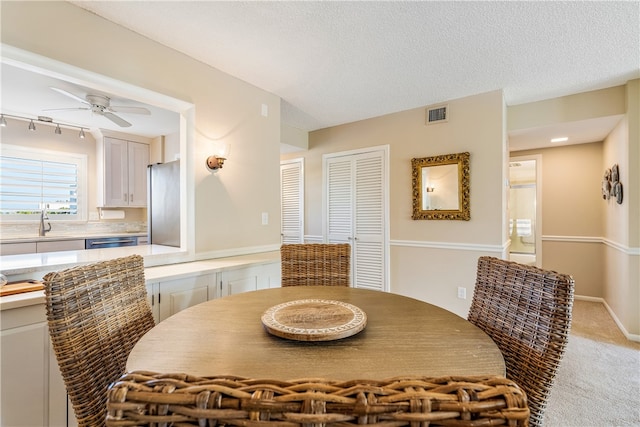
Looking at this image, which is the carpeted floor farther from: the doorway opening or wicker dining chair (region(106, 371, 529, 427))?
wicker dining chair (region(106, 371, 529, 427))

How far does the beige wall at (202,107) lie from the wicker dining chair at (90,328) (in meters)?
1.31

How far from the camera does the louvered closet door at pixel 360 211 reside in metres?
4.02

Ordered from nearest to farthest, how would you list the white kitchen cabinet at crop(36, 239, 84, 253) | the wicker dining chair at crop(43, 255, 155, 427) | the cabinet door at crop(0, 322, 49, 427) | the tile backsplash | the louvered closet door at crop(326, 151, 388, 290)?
the wicker dining chair at crop(43, 255, 155, 427), the cabinet door at crop(0, 322, 49, 427), the white kitchen cabinet at crop(36, 239, 84, 253), the tile backsplash, the louvered closet door at crop(326, 151, 388, 290)

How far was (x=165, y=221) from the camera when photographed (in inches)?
108

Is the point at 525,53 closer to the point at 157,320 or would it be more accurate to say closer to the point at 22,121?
the point at 157,320

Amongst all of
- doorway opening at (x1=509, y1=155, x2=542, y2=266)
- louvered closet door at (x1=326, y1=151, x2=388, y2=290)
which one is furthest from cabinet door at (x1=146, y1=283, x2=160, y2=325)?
doorway opening at (x1=509, y1=155, x2=542, y2=266)

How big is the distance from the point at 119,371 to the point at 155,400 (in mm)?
974

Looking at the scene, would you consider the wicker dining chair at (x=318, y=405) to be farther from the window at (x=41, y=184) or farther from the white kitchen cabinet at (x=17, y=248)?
the window at (x=41, y=184)

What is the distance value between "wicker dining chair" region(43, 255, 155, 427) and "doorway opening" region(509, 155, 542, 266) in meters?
5.60

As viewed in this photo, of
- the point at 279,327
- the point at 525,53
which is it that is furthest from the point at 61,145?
the point at 525,53

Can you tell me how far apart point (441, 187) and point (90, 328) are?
3.47 meters

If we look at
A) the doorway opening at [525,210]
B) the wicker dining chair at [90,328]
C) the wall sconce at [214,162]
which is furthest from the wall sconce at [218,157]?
the doorway opening at [525,210]

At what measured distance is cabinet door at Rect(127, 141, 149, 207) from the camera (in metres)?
4.71

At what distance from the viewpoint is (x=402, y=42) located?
7.34 feet
